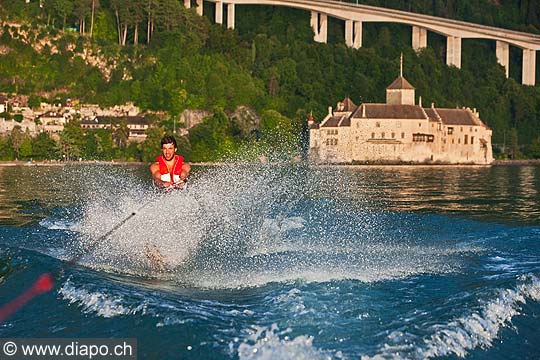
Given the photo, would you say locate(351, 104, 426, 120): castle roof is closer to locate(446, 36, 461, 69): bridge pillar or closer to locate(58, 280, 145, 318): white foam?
locate(446, 36, 461, 69): bridge pillar

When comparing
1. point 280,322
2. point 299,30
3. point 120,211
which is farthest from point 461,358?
point 299,30

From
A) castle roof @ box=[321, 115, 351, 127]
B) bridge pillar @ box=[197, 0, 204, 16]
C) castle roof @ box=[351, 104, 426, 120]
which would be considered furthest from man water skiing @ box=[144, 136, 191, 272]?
bridge pillar @ box=[197, 0, 204, 16]

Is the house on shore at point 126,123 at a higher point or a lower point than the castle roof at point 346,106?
lower

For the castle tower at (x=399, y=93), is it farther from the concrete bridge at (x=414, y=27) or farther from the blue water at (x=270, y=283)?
the blue water at (x=270, y=283)

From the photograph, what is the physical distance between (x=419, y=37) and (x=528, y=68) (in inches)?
914

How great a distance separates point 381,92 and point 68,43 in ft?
156

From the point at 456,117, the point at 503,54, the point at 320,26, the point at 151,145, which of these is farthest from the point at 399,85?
the point at 503,54

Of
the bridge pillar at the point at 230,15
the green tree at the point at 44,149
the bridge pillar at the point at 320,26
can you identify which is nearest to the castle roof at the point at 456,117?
the bridge pillar at the point at 320,26

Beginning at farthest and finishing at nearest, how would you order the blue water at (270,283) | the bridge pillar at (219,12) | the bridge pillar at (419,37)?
the bridge pillar at (419,37) < the bridge pillar at (219,12) < the blue water at (270,283)

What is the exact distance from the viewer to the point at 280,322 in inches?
540

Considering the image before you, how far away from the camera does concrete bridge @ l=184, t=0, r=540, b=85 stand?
162125 millimetres

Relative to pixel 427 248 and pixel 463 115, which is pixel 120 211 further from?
pixel 463 115

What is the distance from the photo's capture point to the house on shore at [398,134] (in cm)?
12656

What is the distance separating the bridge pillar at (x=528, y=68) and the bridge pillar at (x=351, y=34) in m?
34.8
